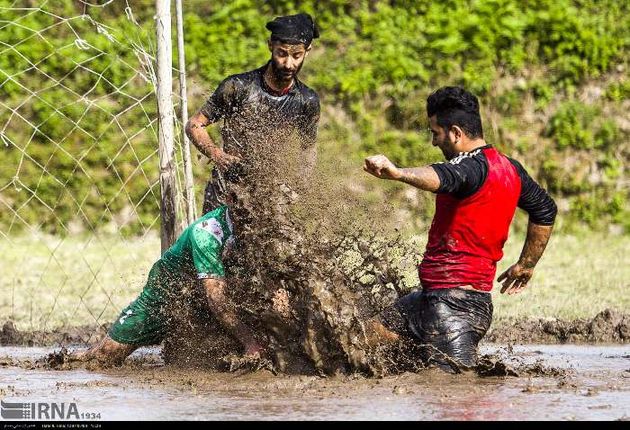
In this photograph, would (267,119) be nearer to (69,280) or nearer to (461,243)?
(461,243)

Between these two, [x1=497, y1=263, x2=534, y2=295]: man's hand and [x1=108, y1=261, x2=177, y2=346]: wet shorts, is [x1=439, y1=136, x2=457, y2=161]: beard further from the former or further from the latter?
[x1=108, y1=261, x2=177, y2=346]: wet shorts

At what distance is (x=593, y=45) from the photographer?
13.7 meters

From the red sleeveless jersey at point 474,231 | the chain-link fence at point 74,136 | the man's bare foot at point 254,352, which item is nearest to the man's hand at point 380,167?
the red sleeveless jersey at point 474,231

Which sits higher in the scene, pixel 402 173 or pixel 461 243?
pixel 402 173

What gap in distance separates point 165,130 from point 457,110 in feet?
8.16

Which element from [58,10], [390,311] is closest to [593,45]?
[58,10]

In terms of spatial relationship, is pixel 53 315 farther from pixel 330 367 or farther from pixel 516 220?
pixel 516 220

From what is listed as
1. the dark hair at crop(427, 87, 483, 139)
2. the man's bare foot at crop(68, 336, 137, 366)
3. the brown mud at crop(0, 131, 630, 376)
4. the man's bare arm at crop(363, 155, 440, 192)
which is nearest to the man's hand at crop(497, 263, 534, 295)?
the brown mud at crop(0, 131, 630, 376)

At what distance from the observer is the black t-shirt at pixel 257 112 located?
727 cm

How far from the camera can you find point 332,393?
6168mm

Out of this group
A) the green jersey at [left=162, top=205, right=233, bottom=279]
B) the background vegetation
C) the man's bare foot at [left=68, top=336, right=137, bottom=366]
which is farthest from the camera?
the background vegetation

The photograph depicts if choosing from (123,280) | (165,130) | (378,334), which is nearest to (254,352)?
(378,334)

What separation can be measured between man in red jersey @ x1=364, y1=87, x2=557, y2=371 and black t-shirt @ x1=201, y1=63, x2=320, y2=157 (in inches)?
36.6

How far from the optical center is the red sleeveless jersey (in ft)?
21.8
